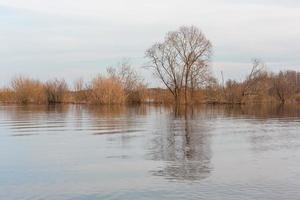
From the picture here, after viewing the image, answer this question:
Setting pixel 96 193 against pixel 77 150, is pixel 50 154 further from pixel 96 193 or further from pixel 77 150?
pixel 96 193

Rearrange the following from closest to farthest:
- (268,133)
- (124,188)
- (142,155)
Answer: (124,188)
(142,155)
(268,133)

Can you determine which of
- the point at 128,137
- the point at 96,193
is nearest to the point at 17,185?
the point at 96,193

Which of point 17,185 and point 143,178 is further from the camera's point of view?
point 143,178

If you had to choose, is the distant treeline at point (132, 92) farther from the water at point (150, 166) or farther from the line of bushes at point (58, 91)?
the water at point (150, 166)

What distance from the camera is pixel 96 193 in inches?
394

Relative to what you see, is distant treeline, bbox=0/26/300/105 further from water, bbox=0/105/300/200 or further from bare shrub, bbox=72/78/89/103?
water, bbox=0/105/300/200

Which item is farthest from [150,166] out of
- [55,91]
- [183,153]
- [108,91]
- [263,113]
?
[55,91]

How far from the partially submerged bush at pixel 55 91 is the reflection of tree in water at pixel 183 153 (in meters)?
55.5

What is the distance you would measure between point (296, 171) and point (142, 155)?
4760mm

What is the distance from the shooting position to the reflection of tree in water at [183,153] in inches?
474

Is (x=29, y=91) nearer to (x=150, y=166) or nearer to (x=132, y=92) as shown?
(x=132, y=92)

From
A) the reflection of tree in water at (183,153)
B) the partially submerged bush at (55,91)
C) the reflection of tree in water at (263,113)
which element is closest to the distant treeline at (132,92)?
the partially submerged bush at (55,91)

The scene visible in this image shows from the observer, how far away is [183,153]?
15.3m

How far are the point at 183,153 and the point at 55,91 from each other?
63.6 meters
